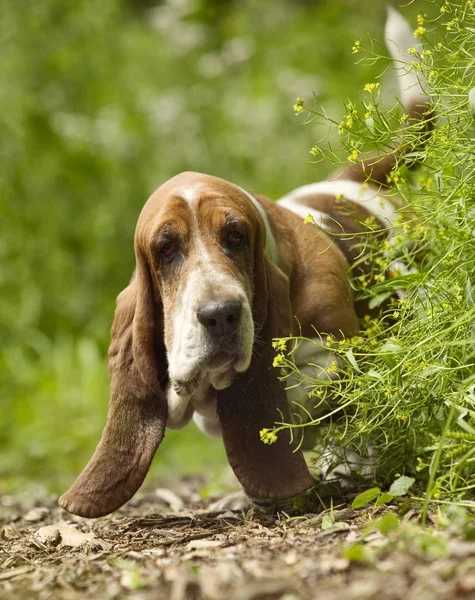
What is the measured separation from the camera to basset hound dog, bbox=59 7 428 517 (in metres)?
2.91

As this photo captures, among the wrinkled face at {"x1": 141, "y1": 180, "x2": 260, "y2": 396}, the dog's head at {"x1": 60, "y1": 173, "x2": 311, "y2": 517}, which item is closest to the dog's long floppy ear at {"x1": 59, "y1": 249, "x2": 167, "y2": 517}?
the dog's head at {"x1": 60, "y1": 173, "x2": 311, "y2": 517}

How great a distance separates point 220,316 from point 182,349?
0.21 m

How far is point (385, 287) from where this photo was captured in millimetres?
3176

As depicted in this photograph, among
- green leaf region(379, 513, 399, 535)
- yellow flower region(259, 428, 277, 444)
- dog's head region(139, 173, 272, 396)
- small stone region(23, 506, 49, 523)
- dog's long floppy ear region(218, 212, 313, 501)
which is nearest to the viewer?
green leaf region(379, 513, 399, 535)

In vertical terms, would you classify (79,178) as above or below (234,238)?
below

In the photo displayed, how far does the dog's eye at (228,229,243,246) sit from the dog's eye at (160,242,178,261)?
0.18m

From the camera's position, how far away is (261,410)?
320cm

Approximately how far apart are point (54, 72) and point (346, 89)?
3172 mm

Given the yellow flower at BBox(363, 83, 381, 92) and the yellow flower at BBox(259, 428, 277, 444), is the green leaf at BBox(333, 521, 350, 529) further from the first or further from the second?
the yellow flower at BBox(363, 83, 381, 92)

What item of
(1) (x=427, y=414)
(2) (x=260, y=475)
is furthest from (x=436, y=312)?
(2) (x=260, y=475)

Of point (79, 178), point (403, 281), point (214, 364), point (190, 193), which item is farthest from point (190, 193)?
point (79, 178)

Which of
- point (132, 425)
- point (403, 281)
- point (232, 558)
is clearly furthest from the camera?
point (132, 425)

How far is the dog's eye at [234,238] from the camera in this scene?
3.08m

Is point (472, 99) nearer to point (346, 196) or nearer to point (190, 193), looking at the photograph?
point (190, 193)
